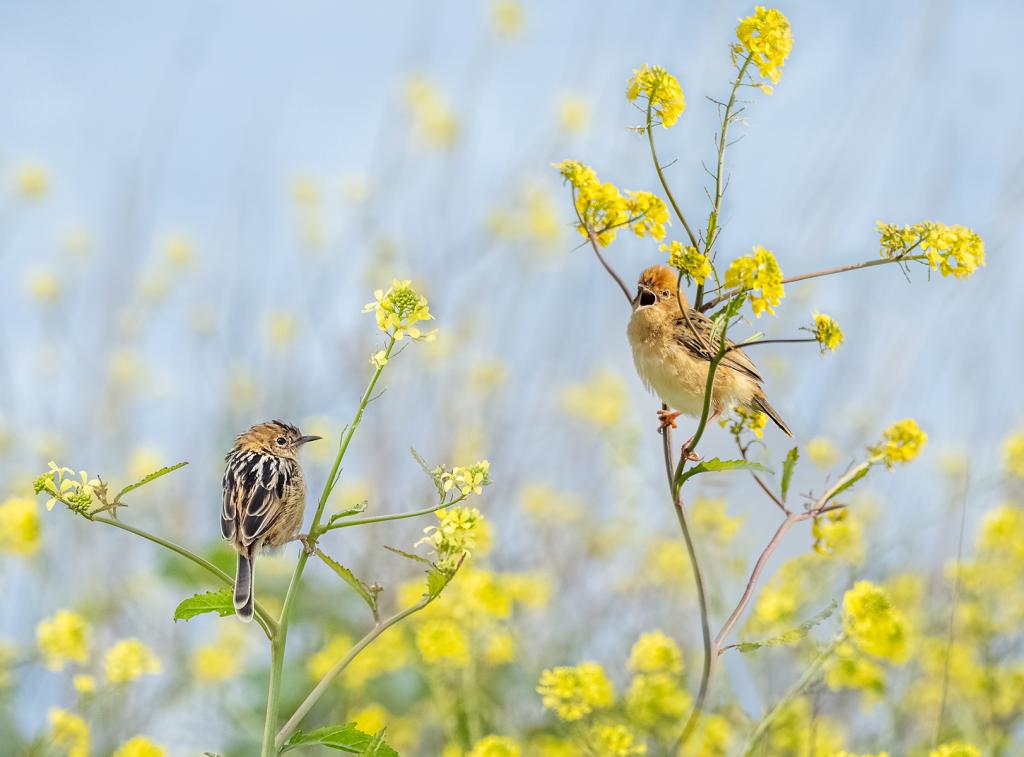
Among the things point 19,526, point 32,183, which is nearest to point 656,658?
point 19,526

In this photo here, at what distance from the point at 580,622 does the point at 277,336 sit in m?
4.03

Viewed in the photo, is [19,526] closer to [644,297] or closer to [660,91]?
[644,297]

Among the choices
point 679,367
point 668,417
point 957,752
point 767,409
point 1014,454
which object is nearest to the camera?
point 957,752

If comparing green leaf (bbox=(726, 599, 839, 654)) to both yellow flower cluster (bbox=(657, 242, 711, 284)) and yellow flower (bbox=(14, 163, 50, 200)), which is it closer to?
yellow flower cluster (bbox=(657, 242, 711, 284))

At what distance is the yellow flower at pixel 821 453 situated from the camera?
15.3 feet

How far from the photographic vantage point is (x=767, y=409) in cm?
396

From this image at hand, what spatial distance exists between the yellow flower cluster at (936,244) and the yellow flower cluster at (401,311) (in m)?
1.15

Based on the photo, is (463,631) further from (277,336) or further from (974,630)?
(277,336)

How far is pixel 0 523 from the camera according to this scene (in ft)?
15.1

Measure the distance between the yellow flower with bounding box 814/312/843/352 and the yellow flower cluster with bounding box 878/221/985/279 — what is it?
0.21 m

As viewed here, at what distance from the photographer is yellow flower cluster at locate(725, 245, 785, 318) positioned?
2.48 meters

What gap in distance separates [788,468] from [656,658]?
1.55 m

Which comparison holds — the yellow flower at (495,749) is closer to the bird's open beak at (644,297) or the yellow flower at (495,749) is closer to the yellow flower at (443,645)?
the yellow flower at (443,645)

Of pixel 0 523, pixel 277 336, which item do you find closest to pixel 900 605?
pixel 0 523
